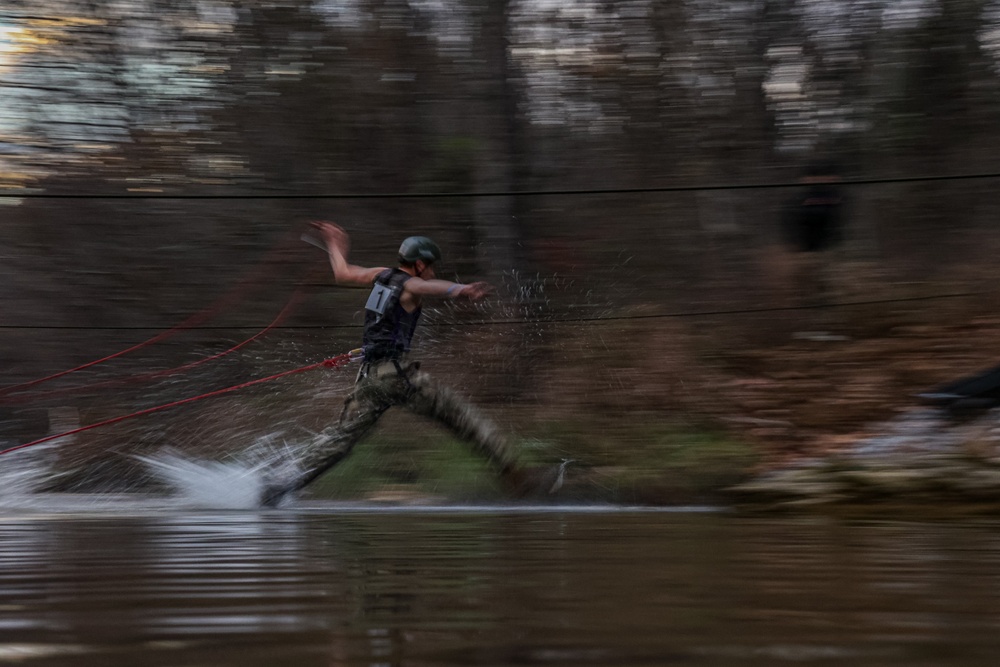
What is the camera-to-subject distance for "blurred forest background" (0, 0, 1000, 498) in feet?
35.6

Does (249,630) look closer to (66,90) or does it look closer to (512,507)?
(512,507)

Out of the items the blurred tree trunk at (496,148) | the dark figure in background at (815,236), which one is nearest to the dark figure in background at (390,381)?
the blurred tree trunk at (496,148)

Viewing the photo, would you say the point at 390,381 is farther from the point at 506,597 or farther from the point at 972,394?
the point at 506,597

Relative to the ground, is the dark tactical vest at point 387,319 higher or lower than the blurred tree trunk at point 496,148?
lower

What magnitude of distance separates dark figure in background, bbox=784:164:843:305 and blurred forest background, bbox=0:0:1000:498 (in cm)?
11

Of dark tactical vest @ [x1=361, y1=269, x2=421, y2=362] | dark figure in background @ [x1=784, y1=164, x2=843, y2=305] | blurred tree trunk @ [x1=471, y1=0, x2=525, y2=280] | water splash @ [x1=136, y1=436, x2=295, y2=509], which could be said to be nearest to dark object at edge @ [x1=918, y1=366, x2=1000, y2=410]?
dark tactical vest @ [x1=361, y1=269, x2=421, y2=362]

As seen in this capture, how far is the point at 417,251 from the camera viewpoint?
699cm

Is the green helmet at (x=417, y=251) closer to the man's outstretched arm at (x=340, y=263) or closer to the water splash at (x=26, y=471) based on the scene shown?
the man's outstretched arm at (x=340, y=263)

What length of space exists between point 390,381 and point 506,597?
4496mm

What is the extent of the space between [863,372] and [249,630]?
8974 mm

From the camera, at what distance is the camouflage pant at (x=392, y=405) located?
22.8 ft

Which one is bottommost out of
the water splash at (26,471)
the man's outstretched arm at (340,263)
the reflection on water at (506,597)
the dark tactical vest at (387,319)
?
the water splash at (26,471)

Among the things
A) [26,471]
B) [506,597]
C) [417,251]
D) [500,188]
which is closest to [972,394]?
[417,251]

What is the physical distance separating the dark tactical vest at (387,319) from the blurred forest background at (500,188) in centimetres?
331
